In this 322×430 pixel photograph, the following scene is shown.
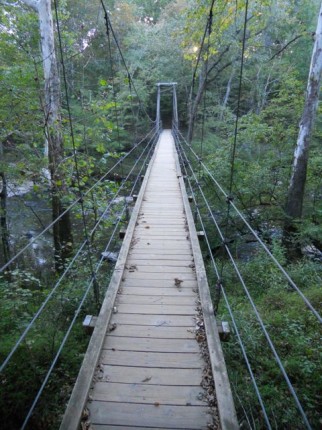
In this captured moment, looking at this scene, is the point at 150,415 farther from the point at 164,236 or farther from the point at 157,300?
the point at 164,236

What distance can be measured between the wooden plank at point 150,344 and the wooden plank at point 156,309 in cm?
24

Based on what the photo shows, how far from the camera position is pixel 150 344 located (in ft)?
5.70

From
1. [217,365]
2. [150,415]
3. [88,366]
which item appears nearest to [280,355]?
[217,365]

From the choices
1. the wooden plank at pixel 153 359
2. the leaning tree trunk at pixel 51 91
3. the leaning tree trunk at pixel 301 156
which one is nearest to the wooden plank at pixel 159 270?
the wooden plank at pixel 153 359

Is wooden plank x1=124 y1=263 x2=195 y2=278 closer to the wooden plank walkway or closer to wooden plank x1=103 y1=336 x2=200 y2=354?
the wooden plank walkway

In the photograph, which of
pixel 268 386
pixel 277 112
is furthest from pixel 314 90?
pixel 268 386

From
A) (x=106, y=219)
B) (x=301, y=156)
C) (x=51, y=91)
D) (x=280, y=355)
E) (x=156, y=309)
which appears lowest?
(x=280, y=355)

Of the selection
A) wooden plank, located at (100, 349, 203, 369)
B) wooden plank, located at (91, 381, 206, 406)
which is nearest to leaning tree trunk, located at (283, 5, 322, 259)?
wooden plank, located at (100, 349, 203, 369)

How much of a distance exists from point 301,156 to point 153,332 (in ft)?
13.1

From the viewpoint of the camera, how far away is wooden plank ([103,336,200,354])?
5.58ft

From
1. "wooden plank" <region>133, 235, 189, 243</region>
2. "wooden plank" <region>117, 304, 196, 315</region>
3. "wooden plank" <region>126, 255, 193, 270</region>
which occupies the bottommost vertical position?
"wooden plank" <region>117, 304, 196, 315</region>

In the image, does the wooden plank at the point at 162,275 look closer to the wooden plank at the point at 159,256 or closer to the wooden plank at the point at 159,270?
the wooden plank at the point at 159,270

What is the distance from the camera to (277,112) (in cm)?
618

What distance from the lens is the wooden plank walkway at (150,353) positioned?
4.35 feet
